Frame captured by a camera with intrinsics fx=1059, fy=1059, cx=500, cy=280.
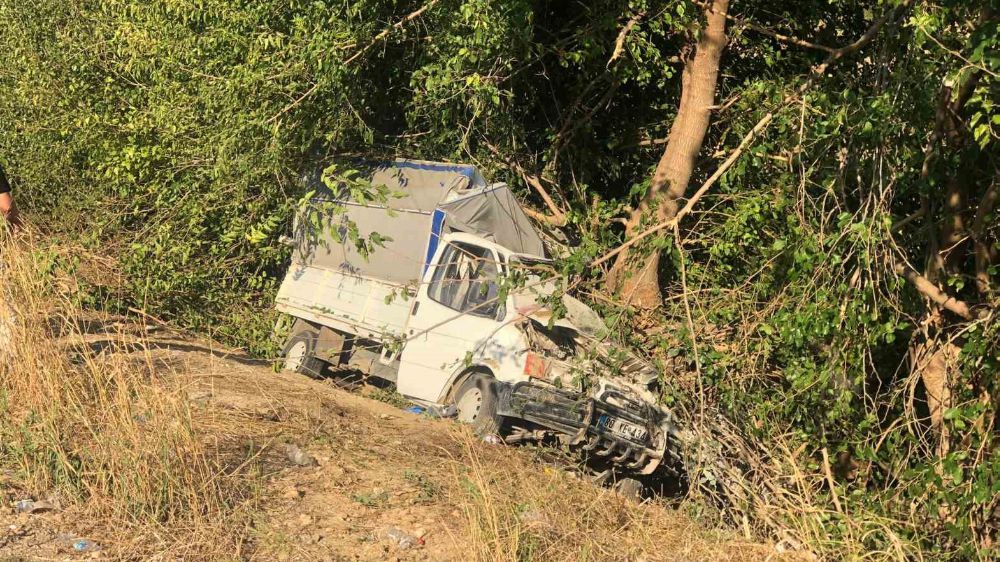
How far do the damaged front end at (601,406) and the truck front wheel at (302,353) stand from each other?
3.70 meters

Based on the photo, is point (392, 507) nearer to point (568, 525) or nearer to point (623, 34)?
point (568, 525)

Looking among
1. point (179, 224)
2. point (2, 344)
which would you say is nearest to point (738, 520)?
point (2, 344)

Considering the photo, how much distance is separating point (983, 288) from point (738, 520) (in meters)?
2.25

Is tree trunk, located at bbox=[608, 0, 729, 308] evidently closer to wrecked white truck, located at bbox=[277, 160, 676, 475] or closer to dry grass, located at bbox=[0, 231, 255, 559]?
wrecked white truck, located at bbox=[277, 160, 676, 475]

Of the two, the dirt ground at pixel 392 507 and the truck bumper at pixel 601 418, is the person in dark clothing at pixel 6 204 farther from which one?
the truck bumper at pixel 601 418

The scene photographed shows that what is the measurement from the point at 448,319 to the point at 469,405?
853 millimetres

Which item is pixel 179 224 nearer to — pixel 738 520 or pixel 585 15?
pixel 585 15

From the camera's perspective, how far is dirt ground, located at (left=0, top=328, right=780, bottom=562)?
5633 mm

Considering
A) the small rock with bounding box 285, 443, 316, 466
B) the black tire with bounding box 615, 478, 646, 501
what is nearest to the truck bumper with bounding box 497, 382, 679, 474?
the black tire with bounding box 615, 478, 646, 501

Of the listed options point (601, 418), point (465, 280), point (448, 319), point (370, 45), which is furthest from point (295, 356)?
point (601, 418)

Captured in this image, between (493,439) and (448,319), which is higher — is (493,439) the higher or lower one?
the lower one

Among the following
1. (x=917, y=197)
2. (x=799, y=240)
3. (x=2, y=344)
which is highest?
(x=917, y=197)

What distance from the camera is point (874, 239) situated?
6715mm

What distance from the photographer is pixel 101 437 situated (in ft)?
19.2
